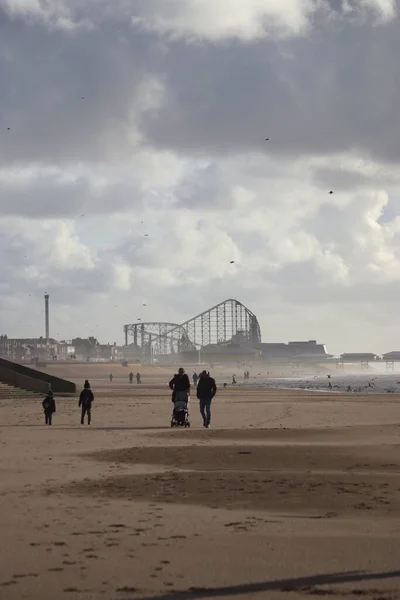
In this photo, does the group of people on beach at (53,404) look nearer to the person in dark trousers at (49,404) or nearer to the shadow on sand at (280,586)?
the person in dark trousers at (49,404)

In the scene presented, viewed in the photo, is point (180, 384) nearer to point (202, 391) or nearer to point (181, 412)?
point (202, 391)

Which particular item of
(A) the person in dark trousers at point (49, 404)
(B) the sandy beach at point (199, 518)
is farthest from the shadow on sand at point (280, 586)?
(A) the person in dark trousers at point (49, 404)

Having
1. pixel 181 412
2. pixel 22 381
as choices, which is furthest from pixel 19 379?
pixel 181 412

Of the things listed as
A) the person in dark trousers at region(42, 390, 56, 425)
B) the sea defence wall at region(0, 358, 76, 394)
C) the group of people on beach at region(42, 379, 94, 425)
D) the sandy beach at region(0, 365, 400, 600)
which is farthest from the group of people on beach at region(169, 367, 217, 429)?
the sea defence wall at region(0, 358, 76, 394)

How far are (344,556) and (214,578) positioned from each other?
1.41 m

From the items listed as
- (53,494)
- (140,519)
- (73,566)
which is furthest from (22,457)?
(73,566)

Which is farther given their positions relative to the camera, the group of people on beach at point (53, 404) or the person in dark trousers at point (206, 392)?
the group of people on beach at point (53, 404)

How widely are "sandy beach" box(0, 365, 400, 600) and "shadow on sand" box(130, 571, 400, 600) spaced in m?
0.01

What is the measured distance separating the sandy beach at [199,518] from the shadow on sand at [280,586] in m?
0.01

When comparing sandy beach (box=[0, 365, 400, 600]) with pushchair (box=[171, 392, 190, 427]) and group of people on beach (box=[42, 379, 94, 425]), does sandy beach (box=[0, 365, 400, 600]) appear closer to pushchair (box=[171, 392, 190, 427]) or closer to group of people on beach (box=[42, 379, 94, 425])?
pushchair (box=[171, 392, 190, 427])

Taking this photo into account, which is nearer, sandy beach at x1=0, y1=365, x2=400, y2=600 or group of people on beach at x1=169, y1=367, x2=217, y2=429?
sandy beach at x1=0, y1=365, x2=400, y2=600

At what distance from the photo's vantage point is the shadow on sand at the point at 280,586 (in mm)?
6770

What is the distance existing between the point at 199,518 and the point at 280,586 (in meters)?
3.16

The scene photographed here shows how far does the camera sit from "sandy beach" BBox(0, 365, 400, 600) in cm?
716
